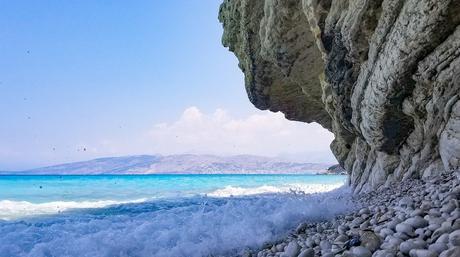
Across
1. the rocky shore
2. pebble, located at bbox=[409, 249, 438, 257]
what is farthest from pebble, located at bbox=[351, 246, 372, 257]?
pebble, located at bbox=[409, 249, 438, 257]

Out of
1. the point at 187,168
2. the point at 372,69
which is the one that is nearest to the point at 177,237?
the point at 372,69

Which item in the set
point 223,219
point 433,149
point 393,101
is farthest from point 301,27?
point 223,219

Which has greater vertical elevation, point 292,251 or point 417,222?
point 417,222

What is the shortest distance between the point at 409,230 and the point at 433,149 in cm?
586

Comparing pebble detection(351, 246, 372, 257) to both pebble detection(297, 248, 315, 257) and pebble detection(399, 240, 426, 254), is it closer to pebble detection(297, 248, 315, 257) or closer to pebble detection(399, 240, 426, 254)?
pebble detection(399, 240, 426, 254)

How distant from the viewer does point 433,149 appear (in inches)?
338

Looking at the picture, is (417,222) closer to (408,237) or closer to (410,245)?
(408,237)

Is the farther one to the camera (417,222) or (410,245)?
(417,222)

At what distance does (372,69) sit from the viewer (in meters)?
9.79

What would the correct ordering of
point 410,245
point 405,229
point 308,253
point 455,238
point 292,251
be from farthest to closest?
point 292,251
point 308,253
point 405,229
point 410,245
point 455,238

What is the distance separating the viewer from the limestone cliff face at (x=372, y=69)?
7023 millimetres

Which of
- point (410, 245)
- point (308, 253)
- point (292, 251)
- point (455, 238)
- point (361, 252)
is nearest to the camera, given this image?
point (455, 238)

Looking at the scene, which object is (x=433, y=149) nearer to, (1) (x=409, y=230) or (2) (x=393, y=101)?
(2) (x=393, y=101)

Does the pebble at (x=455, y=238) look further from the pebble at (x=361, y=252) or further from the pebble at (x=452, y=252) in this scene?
the pebble at (x=361, y=252)
